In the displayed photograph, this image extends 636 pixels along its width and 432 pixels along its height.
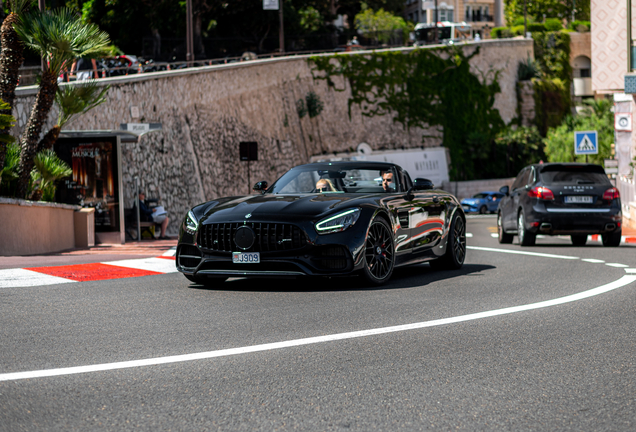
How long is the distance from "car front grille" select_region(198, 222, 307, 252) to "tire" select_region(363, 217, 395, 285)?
76 cm

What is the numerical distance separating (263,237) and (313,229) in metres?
0.51

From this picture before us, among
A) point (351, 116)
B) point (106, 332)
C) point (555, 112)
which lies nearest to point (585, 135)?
point (106, 332)

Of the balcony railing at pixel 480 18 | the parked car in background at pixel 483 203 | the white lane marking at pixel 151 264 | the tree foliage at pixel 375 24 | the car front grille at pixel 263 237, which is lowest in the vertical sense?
the parked car in background at pixel 483 203

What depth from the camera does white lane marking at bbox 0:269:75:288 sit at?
9.32m

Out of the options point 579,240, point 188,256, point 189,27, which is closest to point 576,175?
point 579,240

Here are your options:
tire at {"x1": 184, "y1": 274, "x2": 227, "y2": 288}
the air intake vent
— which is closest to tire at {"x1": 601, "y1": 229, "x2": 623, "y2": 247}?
tire at {"x1": 184, "y1": 274, "x2": 227, "y2": 288}

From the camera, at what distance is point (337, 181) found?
10297 millimetres

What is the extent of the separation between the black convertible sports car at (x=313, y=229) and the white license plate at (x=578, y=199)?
718 centimetres

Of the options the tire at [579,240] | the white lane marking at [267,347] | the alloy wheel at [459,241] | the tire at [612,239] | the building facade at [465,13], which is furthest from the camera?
the building facade at [465,13]

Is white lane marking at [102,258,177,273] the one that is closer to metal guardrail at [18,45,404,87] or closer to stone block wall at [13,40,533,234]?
metal guardrail at [18,45,404,87]

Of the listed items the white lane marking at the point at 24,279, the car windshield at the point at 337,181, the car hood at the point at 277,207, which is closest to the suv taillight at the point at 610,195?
the car windshield at the point at 337,181

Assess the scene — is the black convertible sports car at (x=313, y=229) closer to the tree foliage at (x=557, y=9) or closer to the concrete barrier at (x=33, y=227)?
the concrete barrier at (x=33, y=227)

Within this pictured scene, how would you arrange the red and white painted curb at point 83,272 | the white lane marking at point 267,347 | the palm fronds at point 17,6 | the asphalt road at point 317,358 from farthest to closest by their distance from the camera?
1. the palm fronds at point 17,6
2. the red and white painted curb at point 83,272
3. the white lane marking at point 267,347
4. the asphalt road at point 317,358

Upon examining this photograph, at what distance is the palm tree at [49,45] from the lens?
15.9 metres
